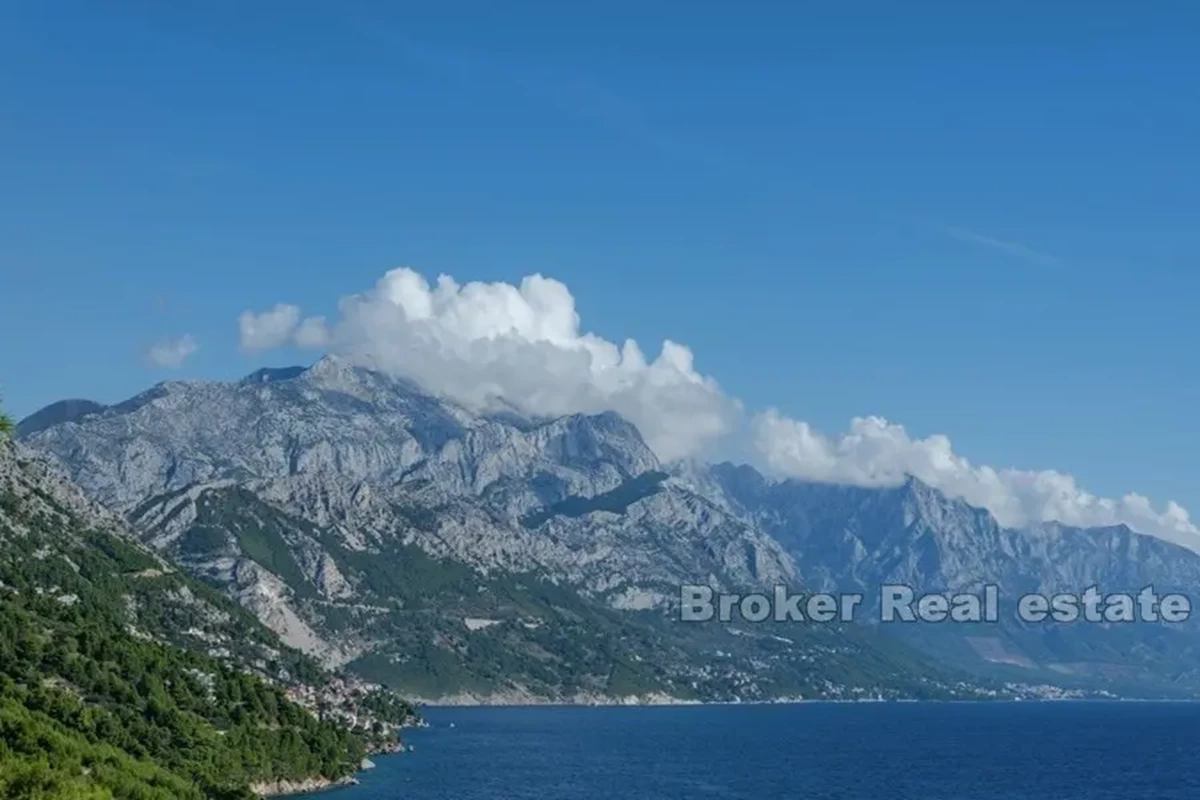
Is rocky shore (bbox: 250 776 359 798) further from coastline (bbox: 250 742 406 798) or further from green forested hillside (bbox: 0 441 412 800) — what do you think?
green forested hillside (bbox: 0 441 412 800)

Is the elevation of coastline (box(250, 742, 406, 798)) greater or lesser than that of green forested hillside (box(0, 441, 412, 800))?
lesser

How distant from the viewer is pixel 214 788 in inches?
4626

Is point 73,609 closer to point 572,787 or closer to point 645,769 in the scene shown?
point 572,787

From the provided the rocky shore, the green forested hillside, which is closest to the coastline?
the rocky shore

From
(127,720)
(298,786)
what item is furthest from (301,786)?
(127,720)

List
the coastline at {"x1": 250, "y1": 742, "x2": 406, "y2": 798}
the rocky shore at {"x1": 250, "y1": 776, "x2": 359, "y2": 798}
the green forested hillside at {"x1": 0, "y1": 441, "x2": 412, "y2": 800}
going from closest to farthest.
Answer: the green forested hillside at {"x1": 0, "y1": 441, "x2": 412, "y2": 800} < the rocky shore at {"x1": 250, "y1": 776, "x2": 359, "y2": 798} < the coastline at {"x1": 250, "y1": 742, "x2": 406, "y2": 798}

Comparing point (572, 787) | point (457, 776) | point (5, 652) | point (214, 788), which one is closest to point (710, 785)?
point (572, 787)

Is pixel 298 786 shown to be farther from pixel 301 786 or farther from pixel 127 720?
pixel 127 720

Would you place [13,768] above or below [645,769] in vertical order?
above

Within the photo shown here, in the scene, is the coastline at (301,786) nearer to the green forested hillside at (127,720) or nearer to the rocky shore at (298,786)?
the rocky shore at (298,786)

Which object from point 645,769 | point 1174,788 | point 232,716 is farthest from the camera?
point 645,769

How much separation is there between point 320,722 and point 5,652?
5516 cm

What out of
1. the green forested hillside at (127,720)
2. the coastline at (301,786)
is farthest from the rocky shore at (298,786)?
the green forested hillside at (127,720)

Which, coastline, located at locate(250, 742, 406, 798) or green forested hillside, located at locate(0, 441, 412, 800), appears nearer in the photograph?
green forested hillside, located at locate(0, 441, 412, 800)
